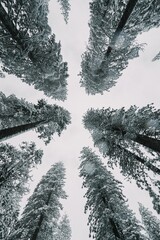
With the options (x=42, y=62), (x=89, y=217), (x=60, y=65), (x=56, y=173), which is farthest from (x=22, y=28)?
(x=56, y=173)

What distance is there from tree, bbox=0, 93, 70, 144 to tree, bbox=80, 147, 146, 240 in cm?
432

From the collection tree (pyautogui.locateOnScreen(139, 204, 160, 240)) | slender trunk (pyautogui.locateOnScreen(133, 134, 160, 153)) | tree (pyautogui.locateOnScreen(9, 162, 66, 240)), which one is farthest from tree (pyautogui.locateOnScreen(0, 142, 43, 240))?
tree (pyautogui.locateOnScreen(139, 204, 160, 240))

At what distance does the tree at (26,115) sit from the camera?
33.7 ft

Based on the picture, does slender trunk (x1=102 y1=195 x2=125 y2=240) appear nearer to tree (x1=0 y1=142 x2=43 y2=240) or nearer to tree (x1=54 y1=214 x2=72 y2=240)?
tree (x1=0 y1=142 x2=43 y2=240)

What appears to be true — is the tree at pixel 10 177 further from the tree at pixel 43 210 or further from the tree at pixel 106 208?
the tree at pixel 106 208

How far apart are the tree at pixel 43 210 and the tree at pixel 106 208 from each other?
2.63 metres

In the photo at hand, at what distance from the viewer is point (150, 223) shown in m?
19.9

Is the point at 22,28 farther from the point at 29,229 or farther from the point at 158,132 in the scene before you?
the point at 29,229

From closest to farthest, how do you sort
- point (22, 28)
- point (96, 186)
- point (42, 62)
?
point (22, 28), point (42, 62), point (96, 186)

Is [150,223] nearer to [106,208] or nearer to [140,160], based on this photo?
[106,208]

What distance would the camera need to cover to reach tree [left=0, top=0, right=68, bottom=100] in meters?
7.74

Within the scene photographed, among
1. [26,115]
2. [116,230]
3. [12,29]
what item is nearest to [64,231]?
Answer: [116,230]

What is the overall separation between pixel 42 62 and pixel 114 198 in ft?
28.1

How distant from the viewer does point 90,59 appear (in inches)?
548
